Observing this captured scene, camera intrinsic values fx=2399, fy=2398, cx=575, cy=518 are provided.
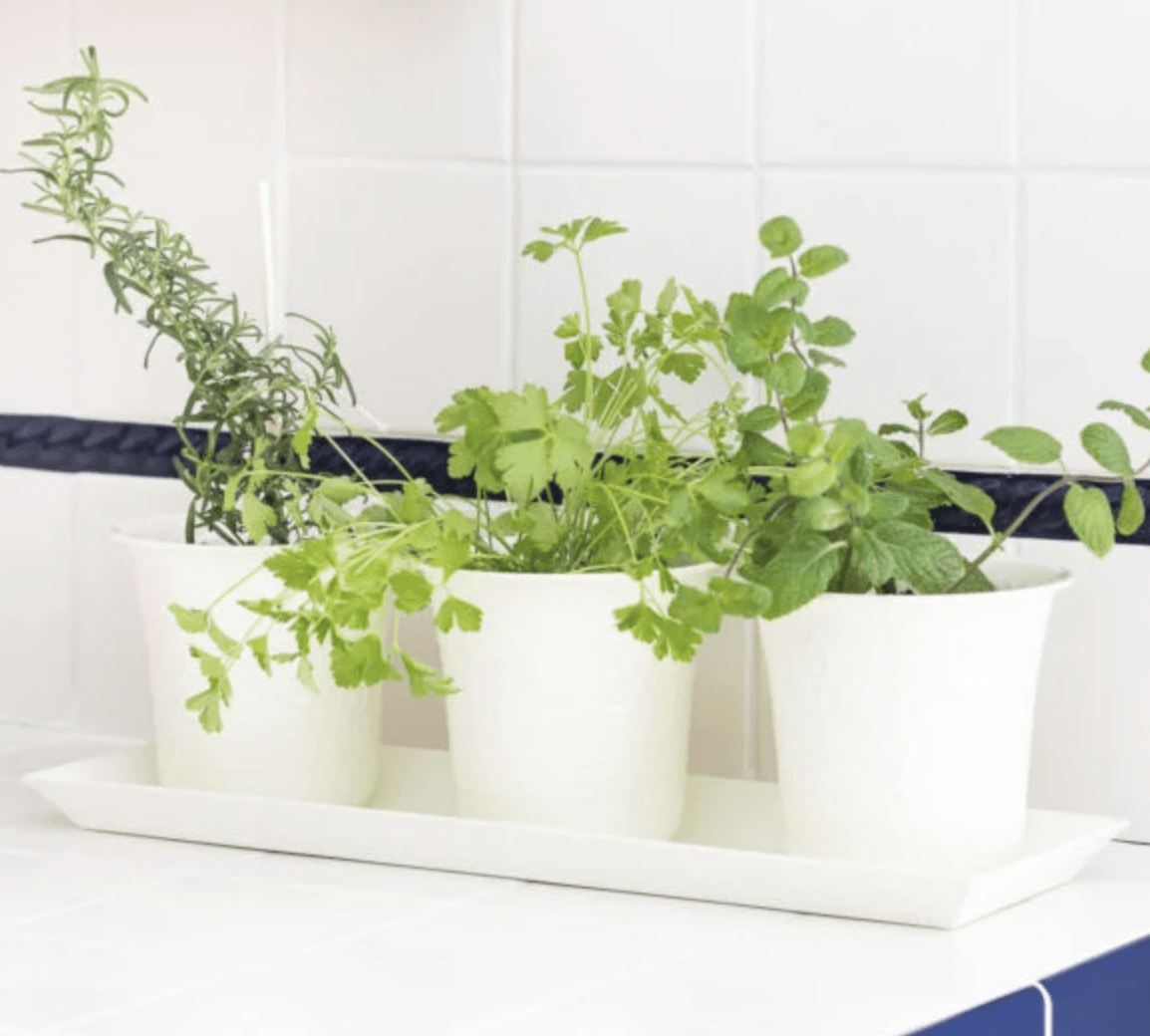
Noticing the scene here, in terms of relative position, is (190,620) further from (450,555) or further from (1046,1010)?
(1046,1010)

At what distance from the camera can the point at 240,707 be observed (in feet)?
4.29

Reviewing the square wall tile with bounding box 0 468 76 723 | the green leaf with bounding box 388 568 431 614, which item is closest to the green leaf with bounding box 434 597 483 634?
the green leaf with bounding box 388 568 431 614

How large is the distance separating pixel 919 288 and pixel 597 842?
1.25 ft

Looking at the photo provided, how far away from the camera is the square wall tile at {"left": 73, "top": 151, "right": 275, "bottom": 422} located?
158cm

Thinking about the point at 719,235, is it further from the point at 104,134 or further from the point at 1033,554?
the point at 104,134

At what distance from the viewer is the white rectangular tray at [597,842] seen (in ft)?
3.79

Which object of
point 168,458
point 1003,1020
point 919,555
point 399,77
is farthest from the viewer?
point 168,458

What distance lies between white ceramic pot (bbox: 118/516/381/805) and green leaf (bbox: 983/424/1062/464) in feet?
1.27

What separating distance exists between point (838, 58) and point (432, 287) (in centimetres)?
30

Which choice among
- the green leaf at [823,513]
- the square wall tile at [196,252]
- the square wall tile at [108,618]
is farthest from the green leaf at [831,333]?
the square wall tile at [108,618]

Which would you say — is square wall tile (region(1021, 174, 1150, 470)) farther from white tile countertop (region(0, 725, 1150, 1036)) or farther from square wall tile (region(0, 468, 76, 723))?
square wall tile (region(0, 468, 76, 723))

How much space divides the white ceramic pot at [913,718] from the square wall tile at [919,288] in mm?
203

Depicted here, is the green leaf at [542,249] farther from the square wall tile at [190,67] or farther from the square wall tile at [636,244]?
the square wall tile at [190,67]

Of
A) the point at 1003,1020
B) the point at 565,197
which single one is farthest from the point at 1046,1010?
the point at 565,197
